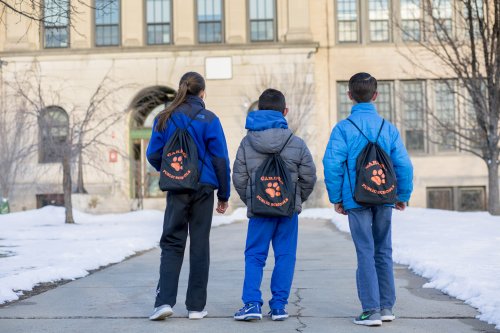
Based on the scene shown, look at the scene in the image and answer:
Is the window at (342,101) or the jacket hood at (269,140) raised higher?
the window at (342,101)

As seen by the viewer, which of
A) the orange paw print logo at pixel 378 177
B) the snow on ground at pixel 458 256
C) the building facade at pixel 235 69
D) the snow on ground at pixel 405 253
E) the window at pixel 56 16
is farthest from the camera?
the building facade at pixel 235 69

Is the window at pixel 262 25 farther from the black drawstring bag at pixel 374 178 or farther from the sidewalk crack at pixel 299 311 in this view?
the black drawstring bag at pixel 374 178

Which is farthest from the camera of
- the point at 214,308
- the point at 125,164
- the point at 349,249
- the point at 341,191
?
the point at 125,164

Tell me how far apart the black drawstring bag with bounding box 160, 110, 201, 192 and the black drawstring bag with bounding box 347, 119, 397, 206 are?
1230mm

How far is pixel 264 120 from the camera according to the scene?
19.2 feet

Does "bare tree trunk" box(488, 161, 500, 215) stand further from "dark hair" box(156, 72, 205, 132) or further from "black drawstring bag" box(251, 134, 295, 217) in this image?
"dark hair" box(156, 72, 205, 132)

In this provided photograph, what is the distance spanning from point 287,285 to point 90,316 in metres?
1.65

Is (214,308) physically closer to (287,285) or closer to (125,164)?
(287,285)

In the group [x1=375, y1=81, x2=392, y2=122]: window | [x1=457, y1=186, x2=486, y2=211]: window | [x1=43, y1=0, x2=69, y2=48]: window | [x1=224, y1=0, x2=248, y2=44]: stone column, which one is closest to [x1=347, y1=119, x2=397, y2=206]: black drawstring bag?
[x1=43, y1=0, x2=69, y2=48]: window

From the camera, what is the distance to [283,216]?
5.65 meters

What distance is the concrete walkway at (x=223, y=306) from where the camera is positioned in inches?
213

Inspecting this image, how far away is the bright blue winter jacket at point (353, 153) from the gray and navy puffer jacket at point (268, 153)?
0.29 metres

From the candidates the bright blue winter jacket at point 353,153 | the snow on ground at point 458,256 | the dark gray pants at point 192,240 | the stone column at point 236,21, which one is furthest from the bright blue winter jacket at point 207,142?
the stone column at point 236,21

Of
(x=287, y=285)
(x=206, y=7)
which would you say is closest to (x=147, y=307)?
(x=287, y=285)
